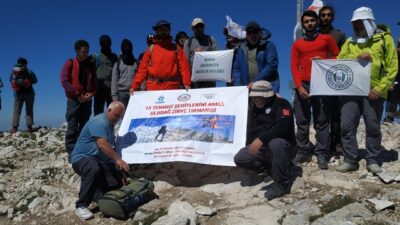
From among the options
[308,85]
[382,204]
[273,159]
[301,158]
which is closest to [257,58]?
[308,85]

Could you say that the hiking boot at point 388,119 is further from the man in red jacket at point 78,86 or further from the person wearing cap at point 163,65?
the man in red jacket at point 78,86

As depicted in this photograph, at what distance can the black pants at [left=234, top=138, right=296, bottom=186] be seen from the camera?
6.50 m

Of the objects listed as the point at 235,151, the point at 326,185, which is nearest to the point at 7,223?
the point at 235,151

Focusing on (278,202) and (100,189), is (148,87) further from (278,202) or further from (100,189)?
(278,202)

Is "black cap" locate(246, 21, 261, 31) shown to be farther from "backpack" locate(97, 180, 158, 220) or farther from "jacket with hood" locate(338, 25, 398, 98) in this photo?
"backpack" locate(97, 180, 158, 220)

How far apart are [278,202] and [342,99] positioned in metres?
2.54

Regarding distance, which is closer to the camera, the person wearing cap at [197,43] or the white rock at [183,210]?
→ the white rock at [183,210]

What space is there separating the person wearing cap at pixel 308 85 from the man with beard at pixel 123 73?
4050 mm

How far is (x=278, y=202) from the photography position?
6.48 meters

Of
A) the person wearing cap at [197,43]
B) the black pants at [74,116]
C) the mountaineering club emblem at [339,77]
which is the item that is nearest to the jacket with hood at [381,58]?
the mountaineering club emblem at [339,77]

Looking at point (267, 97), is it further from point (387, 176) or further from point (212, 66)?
point (212, 66)

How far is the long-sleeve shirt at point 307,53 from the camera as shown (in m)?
7.56

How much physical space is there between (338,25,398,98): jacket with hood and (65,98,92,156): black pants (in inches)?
244

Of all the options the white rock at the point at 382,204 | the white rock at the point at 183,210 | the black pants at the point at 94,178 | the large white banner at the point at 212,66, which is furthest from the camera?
the large white banner at the point at 212,66
